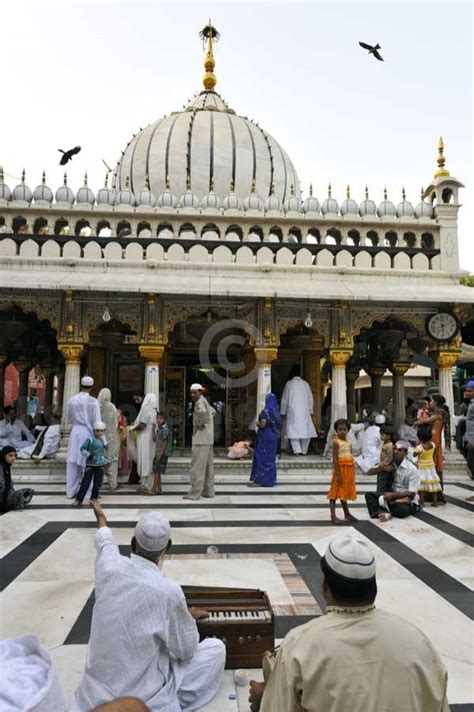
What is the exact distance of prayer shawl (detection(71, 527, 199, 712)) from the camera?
184cm

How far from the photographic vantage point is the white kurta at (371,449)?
30.0ft

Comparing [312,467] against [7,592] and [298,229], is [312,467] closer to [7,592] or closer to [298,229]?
[298,229]

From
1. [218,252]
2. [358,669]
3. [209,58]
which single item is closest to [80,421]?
[218,252]

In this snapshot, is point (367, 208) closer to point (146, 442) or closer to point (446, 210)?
point (446, 210)

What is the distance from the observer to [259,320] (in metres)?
9.39

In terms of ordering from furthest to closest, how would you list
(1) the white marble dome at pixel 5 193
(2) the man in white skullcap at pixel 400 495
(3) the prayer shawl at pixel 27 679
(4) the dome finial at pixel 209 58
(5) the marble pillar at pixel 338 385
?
(4) the dome finial at pixel 209 58, (1) the white marble dome at pixel 5 193, (5) the marble pillar at pixel 338 385, (2) the man in white skullcap at pixel 400 495, (3) the prayer shawl at pixel 27 679

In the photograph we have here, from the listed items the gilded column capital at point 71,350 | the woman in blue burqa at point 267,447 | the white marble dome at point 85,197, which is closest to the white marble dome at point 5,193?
the white marble dome at point 85,197

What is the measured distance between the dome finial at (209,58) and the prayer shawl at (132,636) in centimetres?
1773

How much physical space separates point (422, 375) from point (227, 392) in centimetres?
1393

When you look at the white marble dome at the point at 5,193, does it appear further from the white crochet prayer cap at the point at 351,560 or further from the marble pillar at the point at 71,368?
the white crochet prayer cap at the point at 351,560

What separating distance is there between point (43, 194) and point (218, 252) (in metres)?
3.62

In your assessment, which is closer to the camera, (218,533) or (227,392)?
(218,533)

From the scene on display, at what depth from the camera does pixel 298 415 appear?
10414 millimetres

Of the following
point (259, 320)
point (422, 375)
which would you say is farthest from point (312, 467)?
point (422, 375)
